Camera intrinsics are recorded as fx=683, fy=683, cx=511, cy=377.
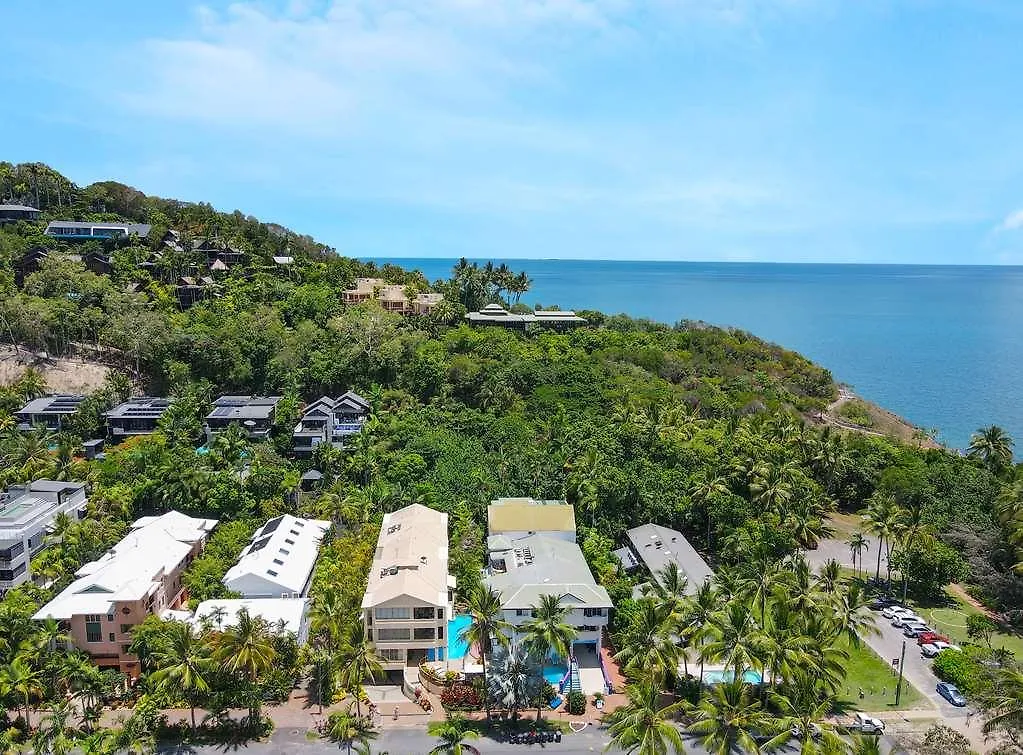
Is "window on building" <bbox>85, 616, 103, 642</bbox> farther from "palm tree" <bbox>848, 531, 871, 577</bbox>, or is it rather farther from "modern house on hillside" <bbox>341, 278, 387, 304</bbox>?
"modern house on hillside" <bbox>341, 278, 387, 304</bbox>

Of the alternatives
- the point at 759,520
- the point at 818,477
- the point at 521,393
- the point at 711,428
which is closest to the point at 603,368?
the point at 521,393

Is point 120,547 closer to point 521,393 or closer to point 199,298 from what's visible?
point 521,393

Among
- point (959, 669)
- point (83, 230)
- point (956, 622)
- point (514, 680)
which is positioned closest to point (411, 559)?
point (514, 680)

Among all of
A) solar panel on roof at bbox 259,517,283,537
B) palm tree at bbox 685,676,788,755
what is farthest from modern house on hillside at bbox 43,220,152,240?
palm tree at bbox 685,676,788,755

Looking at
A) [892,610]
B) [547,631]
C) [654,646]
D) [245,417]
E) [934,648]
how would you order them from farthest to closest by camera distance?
[245,417]
[892,610]
[934,648]
[654,646]
[547,631]

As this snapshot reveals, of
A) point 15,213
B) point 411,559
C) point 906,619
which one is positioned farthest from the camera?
point 15,213

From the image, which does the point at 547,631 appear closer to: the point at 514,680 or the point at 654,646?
the point at 514,680

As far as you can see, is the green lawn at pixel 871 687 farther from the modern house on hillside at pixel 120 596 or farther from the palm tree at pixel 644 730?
the modern house on hillside at pixel 120 596
